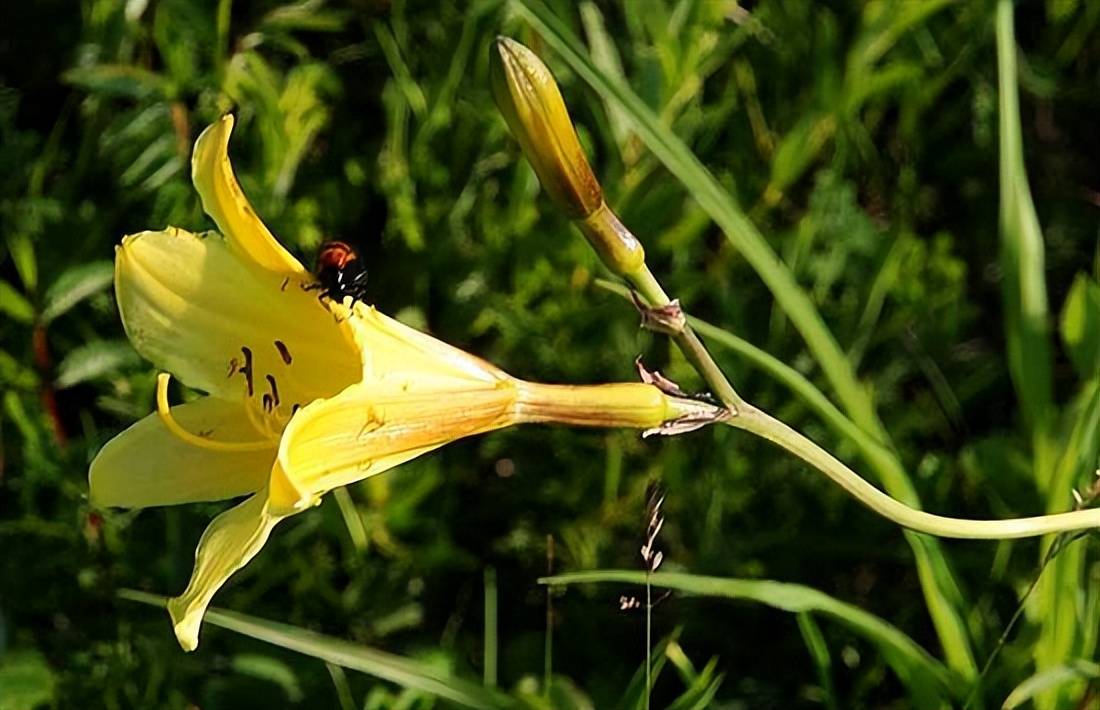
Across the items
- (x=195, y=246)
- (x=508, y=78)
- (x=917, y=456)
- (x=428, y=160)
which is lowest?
(x=917, y=456)

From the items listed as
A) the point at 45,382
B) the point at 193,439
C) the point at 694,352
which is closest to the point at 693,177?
the point at 694,352

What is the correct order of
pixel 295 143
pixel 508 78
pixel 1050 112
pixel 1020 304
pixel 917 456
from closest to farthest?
pixel 508 78 → pixel 1020 304 → pixel 295 143 → pixel 917 456 → pixel 1050 112

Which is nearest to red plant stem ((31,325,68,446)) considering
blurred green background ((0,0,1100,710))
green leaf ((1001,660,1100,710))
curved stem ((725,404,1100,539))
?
blurred green background ((0,0,1100,710))

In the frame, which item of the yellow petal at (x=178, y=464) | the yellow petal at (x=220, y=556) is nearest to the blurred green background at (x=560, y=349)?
the yellow petal at (x=178, y=464)

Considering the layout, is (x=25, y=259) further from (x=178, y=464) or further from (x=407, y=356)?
(x=407, y=356)

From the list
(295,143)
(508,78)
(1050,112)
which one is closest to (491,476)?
(295,143)

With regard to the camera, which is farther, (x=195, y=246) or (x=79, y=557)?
(x=79, y=557)

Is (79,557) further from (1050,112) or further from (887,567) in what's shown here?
(1050,112)
